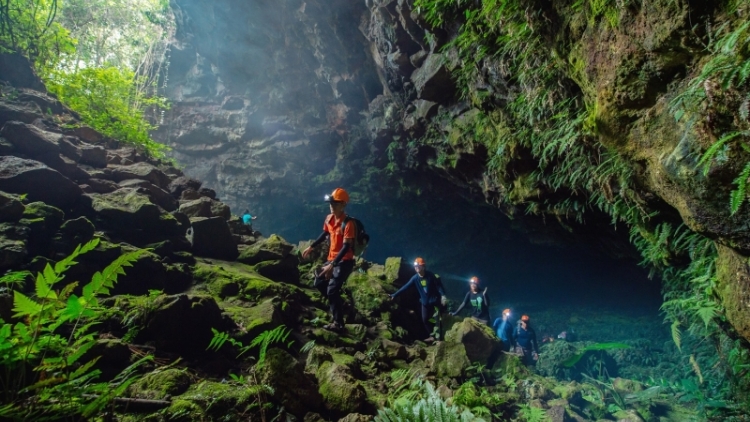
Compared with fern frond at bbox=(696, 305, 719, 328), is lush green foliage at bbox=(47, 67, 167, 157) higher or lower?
higher

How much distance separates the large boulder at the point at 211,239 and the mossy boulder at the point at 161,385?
14.7 feet

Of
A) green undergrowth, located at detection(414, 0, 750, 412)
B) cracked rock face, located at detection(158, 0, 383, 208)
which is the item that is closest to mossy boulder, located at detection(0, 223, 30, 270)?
Result: green undergrowth, located at detection(414, 0, 750, 412)

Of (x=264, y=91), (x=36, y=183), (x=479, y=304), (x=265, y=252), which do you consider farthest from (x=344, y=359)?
(x=264, y=91)

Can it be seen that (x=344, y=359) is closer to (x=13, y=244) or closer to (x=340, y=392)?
(x=340, y=392)

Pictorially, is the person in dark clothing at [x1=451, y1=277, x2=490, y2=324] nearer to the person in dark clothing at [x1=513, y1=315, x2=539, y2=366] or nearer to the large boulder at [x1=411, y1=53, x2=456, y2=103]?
the person in dark clothing at [x1=513, y1=315, x2=539, y2=366]

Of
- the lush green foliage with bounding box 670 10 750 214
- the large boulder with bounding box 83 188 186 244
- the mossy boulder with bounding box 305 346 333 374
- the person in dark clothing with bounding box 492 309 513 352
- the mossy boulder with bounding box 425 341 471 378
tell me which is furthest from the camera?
the person in dark clothing with bounding box 492 309 513 352

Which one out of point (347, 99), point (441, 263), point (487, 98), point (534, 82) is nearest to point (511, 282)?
point (441, 263)

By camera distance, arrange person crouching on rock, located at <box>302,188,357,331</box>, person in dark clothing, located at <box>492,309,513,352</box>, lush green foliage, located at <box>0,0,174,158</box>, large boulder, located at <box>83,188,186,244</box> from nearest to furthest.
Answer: person crouching on rock, located at <box>302,188,357,331</box>, large boulder, located at <box>83,188,186,244</box>, person in dark clothing, located at <box>492,309,513,352</box>, lush green foliage, located at <box>0,0,174,158</box>

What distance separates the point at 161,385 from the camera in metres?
2.49

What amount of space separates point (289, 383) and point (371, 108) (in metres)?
14.1

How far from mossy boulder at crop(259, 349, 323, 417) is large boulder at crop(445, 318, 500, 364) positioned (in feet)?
12.4

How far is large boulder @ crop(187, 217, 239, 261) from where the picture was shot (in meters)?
6.75

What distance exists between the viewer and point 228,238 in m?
7.11

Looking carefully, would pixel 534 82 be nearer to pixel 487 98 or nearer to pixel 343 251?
pixel 487 98
